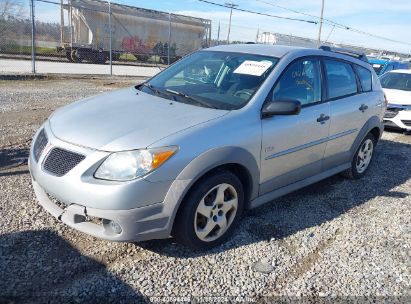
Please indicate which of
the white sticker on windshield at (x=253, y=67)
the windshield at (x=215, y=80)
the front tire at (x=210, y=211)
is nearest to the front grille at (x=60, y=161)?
the front tire at (x=210, y=211)

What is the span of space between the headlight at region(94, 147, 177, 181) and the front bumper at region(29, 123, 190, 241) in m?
0.04

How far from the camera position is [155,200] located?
2.82 m

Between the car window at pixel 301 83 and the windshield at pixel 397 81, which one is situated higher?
the car window at pixel 301 83

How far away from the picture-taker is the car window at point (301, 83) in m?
3.77

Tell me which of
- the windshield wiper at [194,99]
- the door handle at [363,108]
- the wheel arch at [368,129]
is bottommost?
the wheel arch at [368,129]

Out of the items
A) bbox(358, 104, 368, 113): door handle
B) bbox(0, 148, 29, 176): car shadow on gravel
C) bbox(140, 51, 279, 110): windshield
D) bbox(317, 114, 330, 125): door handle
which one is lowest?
bbox(0, 148, 29, 176): car shadow on gravel

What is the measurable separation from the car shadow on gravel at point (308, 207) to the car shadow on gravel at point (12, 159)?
93.4 inches

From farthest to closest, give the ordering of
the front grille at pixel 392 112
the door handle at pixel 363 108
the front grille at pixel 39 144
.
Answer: the front grille at pixel 392 112 → the door handle at pixel 363 108 → the front grille at pixel 39 144

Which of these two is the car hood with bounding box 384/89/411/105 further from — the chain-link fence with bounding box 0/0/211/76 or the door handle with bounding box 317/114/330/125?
the chain-link fence with bounding box 0/0/211/76

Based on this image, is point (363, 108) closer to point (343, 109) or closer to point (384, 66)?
point (343, 109)

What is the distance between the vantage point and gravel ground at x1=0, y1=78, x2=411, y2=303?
9.18ft

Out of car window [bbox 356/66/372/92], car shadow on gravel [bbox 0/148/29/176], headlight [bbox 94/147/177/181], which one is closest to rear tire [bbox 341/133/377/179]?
car window [bbox 356/66/372/92]

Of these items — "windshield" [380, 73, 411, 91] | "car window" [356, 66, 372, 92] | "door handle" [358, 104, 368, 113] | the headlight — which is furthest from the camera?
"windshield" [380, 73, 411, 91]

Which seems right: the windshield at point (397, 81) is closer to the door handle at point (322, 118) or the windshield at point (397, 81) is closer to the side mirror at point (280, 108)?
the door handle at point (322, 118)
